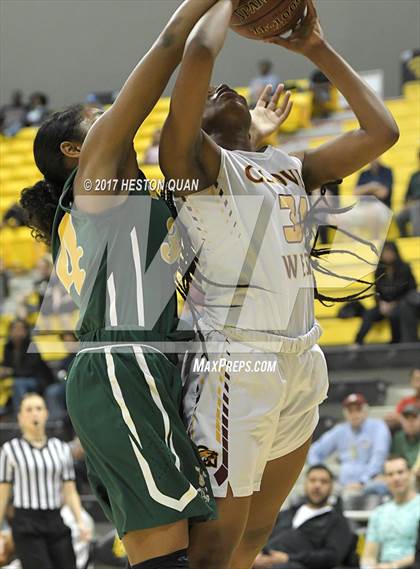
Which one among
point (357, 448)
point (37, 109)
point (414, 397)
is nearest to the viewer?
point (357, 448)

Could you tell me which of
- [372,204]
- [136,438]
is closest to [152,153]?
[372,204]

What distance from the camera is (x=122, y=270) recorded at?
113 inches

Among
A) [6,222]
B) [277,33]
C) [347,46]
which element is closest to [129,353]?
[277,33]

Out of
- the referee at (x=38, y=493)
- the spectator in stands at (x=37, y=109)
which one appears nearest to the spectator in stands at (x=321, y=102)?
the spectator in stands at (x=37, y=109)

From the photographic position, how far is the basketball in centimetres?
312

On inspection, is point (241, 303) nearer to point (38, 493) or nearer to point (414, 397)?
point (38, 493)

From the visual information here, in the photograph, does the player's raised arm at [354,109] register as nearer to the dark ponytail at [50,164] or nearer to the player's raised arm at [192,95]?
the player's raised arm at [192,95]

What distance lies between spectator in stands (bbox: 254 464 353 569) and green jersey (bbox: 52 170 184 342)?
133 inches

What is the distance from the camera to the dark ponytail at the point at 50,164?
302cm

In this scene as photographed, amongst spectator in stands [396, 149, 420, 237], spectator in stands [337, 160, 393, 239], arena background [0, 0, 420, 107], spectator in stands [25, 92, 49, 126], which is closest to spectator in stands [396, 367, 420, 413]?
spectator in stands [337, 160, 393, 239]

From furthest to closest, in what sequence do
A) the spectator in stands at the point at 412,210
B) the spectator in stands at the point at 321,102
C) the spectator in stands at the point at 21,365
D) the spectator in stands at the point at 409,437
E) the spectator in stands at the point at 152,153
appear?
the spectator in stands at the point at 321,102 → the spectator in stands at the point at 152,153 → the spectator in stands at the point at 21,365 → the spectator in stands at the point at 412,210 → the spectator in stands at the point at 409,437

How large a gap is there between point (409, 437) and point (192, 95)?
452 cm

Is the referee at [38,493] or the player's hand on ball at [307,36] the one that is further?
the referee at [38,493]

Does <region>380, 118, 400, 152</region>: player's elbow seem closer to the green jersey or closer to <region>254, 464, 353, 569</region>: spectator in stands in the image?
the green jersey
